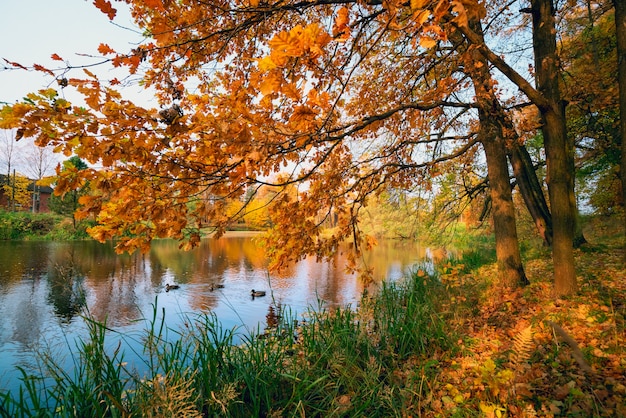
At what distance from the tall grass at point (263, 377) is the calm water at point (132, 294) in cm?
72

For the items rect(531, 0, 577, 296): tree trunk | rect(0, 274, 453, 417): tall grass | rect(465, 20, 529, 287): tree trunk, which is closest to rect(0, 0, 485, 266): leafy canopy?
rect(0, 274, 453, 417): tall grass

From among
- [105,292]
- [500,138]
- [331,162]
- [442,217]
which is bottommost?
[105,292]

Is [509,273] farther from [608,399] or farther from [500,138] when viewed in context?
[608,399]

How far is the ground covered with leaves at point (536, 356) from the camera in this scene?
2.59 meters

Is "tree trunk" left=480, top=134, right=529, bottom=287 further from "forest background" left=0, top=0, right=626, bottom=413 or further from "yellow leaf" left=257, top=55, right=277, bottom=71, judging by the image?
"yellow leaf" left=257, top=55, right=277, bottom=71

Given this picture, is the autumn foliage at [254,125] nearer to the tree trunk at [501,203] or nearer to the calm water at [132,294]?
the tree trunk at [501,203]

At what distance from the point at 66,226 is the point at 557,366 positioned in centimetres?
3377

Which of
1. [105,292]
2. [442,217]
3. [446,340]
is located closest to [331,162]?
[446,340]

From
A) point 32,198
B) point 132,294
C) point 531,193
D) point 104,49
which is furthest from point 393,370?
point 32,198

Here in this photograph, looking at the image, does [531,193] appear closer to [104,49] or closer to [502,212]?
[502,212]

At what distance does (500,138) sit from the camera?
5.79m

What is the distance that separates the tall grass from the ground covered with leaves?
32cm

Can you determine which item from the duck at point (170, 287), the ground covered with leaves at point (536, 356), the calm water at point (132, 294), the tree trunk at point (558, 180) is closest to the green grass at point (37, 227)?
the calm water at point (132, 294)

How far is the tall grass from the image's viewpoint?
2416mm
